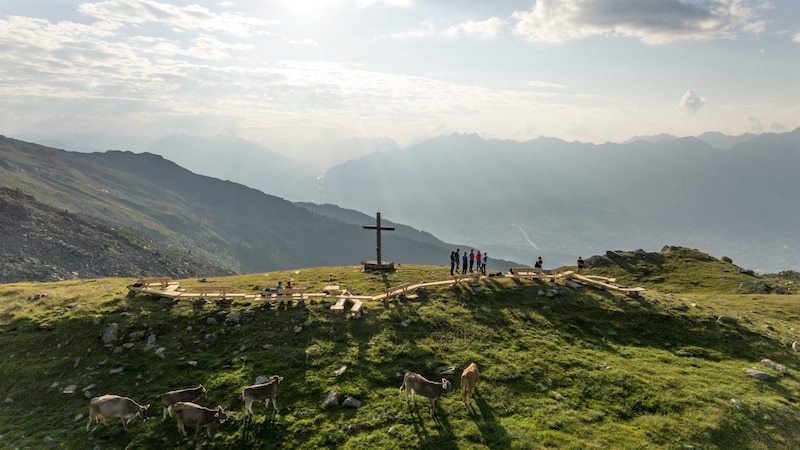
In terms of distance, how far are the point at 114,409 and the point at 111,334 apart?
28.3 feet

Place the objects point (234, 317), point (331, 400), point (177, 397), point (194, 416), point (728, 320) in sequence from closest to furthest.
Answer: point (194, 416)
point (177, 397)
point (331, 400)
point (234, 317)
point (728, 320)

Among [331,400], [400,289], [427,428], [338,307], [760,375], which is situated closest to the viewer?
[427,428]

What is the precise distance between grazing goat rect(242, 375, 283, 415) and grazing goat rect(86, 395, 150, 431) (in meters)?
4.65

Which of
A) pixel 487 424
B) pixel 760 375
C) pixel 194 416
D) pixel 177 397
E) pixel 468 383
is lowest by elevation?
pixel 760 375

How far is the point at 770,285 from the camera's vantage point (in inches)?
2124

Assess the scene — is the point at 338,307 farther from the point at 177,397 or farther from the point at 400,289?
the point at 177,397

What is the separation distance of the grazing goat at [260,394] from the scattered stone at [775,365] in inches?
1145

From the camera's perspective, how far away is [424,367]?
822 inches

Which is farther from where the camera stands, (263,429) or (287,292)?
(287,292)

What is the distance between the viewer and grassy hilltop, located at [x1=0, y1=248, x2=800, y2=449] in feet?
53.9

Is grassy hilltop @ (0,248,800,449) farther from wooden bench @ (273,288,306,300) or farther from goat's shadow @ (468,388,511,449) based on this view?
wooden bench @ (273,288,306,300)

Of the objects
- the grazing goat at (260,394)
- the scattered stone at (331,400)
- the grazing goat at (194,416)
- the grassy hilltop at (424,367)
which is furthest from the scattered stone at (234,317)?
the scattered stone at (331,400)

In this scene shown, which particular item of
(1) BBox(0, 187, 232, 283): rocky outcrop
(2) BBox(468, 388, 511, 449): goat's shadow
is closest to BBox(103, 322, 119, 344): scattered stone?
(2) BBox(468, 388, 511, 449): goat's shadow

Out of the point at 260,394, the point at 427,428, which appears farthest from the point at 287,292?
the point at 427,428
